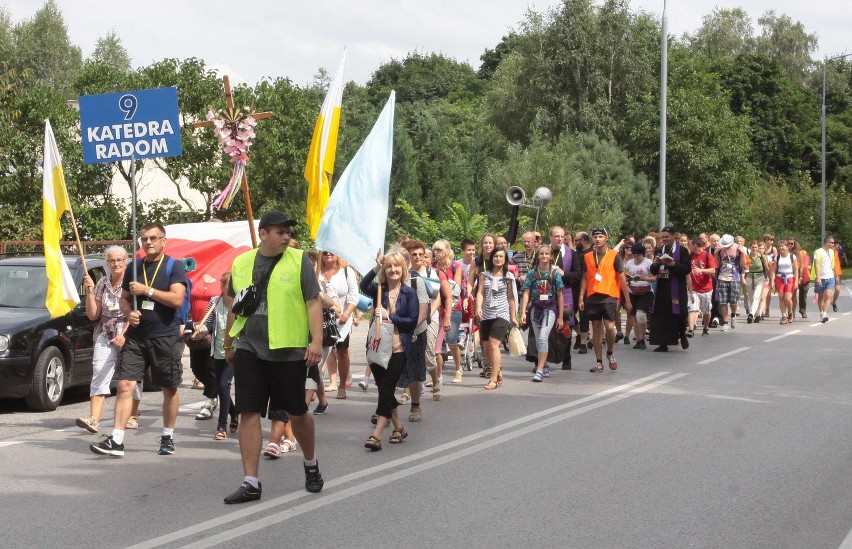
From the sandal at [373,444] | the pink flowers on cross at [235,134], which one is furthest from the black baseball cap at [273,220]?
the pink flowers on cross at [235,134]

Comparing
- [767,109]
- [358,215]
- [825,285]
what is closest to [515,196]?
[825,285]

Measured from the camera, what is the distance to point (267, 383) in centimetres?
750

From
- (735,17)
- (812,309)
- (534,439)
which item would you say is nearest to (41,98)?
(812,309)

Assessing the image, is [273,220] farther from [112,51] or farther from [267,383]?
[112,51]

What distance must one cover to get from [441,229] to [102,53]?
156 feet

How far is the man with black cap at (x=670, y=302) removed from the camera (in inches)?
719

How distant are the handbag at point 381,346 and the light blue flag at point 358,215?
610 mm

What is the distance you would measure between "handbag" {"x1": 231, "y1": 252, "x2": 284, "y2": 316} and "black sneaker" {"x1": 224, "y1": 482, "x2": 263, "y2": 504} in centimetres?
109

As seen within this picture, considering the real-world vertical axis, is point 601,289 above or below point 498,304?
above

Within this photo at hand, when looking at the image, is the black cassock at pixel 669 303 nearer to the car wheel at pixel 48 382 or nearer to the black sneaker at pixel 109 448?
the car wheel at pixel 48 382

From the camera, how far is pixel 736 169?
49.9 m

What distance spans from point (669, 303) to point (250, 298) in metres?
12.0

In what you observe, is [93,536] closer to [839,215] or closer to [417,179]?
[417,179]

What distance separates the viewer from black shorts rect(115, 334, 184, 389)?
29.9 feet
